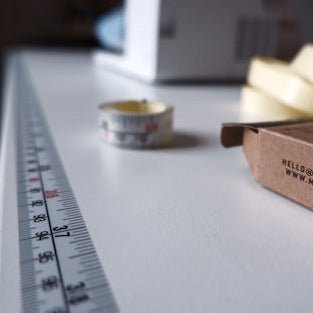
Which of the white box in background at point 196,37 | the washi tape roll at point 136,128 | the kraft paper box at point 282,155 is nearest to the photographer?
the kraft paper box at point 282,155

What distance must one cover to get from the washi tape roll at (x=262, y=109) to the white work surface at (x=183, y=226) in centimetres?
12

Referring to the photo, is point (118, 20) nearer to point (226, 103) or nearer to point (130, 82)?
point (130, 82)

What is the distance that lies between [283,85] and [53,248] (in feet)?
1.56

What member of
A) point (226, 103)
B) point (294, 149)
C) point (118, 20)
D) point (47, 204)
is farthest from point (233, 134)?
point (118, 20)

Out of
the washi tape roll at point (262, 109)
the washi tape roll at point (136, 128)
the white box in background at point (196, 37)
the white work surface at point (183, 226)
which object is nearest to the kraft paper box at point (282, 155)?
the white work surface at point (183, 226)

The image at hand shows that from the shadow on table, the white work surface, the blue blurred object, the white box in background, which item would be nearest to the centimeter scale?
the white work surface

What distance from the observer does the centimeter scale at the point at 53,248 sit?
0.94ft

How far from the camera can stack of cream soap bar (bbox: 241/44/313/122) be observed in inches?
25.9

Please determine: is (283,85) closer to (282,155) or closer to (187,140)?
(187,140)

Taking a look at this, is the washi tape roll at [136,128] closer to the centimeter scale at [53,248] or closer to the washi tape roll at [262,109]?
the centimeter scale at [53,248]

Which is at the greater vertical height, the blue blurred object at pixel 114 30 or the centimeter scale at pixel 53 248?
the blue blurred object at pixel 114 30

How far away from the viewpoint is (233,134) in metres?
0.50

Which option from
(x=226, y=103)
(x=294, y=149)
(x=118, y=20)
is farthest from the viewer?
(x=118, y=20)

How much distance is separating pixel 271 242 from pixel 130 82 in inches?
31.9
